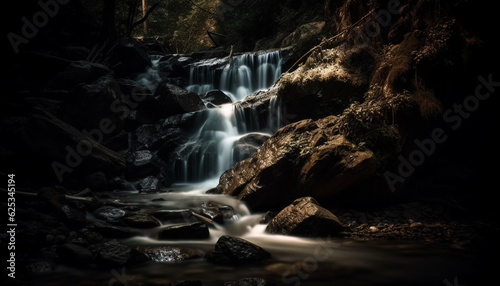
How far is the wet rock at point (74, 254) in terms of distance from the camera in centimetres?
434

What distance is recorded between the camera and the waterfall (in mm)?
11141

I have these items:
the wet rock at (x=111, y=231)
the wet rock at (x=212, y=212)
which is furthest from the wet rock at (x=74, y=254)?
the wet rock at (x=212, y=212)

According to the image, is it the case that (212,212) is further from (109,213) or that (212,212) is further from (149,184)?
(149,184)

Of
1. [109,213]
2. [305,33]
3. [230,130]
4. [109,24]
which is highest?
[109,24]

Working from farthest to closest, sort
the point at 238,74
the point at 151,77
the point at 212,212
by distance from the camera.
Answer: the point at 151,77
the point at 238,74
the point at 212,212

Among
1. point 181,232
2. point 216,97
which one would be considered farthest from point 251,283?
point 216,97

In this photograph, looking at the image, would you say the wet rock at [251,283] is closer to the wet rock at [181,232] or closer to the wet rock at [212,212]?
the wet rock at [181,232]

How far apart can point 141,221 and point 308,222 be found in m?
3.26

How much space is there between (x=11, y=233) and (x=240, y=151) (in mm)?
Answer: 7009

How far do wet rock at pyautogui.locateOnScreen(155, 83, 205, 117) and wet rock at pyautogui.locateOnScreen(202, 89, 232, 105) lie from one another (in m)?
1.21

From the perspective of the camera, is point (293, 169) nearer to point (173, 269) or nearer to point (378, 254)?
point (378, 254)

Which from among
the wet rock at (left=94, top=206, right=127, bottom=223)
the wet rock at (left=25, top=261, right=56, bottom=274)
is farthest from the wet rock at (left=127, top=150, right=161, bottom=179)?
the wet rock at (left=25, top=261, right=56, bottom=274)

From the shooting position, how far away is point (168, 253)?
4805 millimetres

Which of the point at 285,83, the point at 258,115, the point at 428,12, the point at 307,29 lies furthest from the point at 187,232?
the point at 307,29
